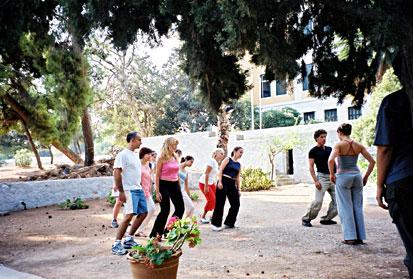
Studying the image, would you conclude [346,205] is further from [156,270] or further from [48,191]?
[48,191]

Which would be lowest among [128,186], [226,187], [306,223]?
[306,223]

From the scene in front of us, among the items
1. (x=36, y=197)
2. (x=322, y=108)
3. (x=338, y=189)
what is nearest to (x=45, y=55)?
(x=36, y=197)

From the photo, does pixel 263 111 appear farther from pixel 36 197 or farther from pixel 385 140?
pixel 385 140

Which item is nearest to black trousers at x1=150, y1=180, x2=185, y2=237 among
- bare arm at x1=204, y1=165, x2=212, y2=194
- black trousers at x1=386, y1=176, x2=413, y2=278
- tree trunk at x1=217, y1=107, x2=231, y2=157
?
bare arm at x1=204, y1=165, x2=212, y2=194

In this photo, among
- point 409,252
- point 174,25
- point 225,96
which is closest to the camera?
point 409,252

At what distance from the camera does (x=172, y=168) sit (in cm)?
725

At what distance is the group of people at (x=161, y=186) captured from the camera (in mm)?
6367

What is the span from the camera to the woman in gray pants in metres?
6.54

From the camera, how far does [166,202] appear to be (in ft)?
23.5

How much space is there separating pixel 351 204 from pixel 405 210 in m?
3.91

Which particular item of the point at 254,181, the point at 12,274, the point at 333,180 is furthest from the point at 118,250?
the point at 254,181

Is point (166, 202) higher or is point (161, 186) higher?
point (161, 186)

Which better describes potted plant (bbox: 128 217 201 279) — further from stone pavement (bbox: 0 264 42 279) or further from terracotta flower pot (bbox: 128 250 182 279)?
stone pavement (bbox: 0 264 42 279)

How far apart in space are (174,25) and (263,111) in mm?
29927
